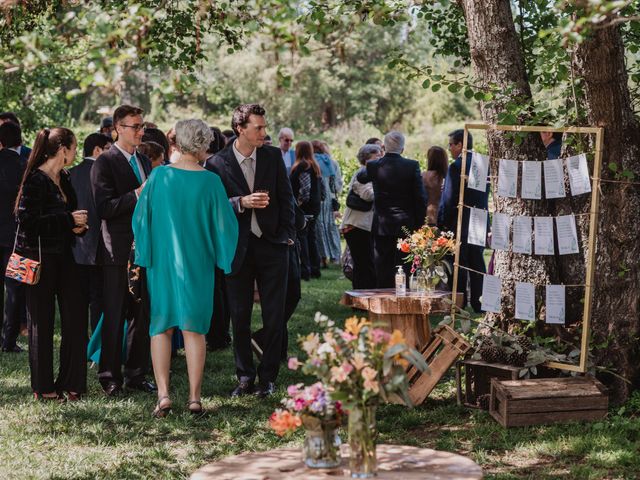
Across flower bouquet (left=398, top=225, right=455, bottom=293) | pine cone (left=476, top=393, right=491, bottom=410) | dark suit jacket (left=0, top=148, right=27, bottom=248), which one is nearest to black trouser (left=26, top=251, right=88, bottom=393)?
Answer: dark suit jacket (left=0, top=148, right=27, bottom=248)

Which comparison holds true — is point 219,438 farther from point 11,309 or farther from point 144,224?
point 11,309

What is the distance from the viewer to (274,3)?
424 cm

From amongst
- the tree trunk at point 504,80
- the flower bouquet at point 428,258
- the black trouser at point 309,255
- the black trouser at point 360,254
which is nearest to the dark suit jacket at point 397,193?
the black trouser at point 360,254

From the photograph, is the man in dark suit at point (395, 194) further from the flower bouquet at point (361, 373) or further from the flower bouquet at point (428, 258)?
the flower bouquet at point (361, 373)

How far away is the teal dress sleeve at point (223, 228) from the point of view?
6.81m

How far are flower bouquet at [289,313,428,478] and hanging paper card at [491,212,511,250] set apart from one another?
3.43 m

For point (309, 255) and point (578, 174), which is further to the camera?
point (309, 255)

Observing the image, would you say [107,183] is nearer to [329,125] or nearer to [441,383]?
[441,383]

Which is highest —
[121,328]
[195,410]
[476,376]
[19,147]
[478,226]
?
[19,147]

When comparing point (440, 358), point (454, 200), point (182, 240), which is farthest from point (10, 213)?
point (440, 358)

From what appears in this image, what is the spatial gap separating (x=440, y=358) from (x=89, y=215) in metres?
3.19

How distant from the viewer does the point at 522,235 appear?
23.4ft

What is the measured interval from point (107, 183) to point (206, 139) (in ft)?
3.78

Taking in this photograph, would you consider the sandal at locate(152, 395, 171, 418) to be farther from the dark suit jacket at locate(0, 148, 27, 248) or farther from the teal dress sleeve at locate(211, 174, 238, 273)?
the dark suit jacket at locate(0, 148, 27, 248)
